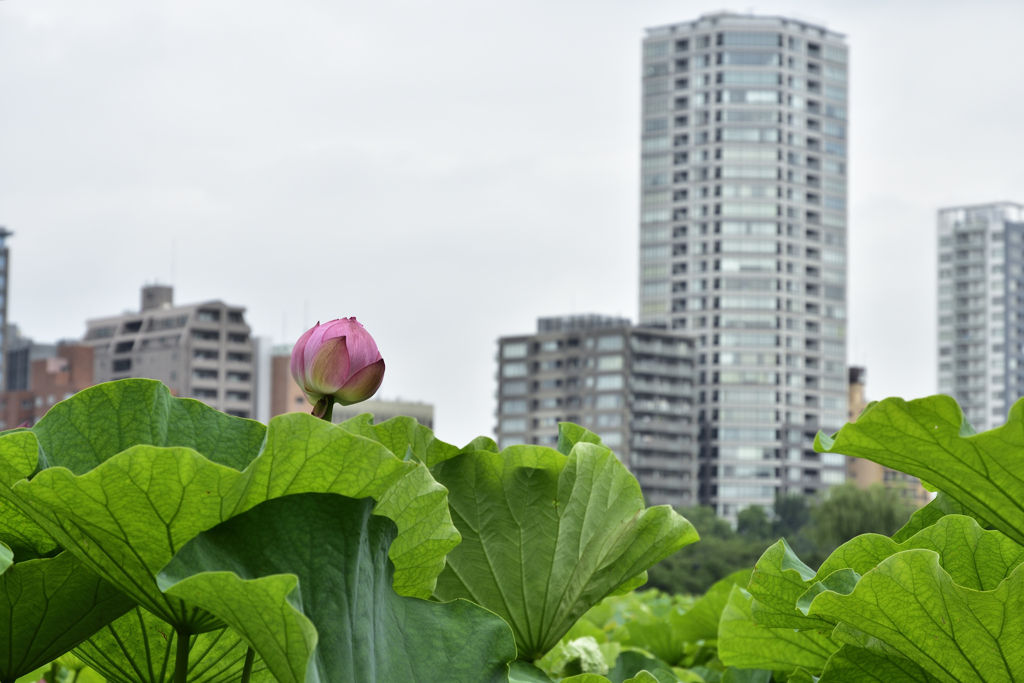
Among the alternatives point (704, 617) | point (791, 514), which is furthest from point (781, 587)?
point (791, 514)

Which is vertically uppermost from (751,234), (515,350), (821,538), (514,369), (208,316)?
(751,234)

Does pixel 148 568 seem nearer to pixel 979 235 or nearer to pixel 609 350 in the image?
pixel 609 350

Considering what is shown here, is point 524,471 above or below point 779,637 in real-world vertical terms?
above

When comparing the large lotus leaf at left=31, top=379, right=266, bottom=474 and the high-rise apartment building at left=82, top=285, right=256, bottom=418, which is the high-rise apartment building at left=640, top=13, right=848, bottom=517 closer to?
the high-rise apartment building at left=82, top=285, right=256, bottom=418

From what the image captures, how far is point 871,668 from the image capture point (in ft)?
1.78

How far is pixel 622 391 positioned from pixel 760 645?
43.8 meters

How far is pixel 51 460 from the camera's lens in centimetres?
48

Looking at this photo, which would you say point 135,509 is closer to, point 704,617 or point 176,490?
point 176,490

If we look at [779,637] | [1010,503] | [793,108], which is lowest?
[779,637]

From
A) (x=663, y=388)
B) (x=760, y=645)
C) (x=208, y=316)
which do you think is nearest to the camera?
(x=760, y=645)

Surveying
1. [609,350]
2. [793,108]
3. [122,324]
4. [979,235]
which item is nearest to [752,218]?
[793,108]

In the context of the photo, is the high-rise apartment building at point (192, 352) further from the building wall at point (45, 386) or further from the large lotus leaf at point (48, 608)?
the large lotus leaf at point (48, 608)

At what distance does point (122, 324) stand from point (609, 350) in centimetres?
2171

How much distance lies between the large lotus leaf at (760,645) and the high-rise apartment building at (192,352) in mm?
42648
